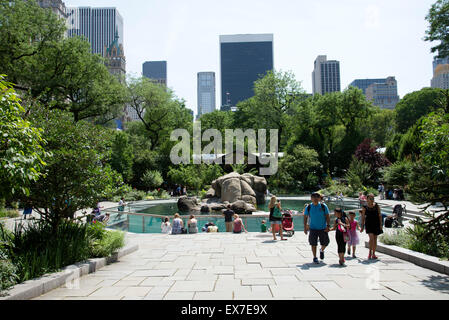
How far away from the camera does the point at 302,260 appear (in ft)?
23.0

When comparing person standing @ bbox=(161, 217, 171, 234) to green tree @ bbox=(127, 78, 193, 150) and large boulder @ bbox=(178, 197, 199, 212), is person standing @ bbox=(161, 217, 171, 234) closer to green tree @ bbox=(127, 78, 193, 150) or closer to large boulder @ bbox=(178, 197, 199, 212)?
large boulder @ bbox=(178, 197, 199, 212)

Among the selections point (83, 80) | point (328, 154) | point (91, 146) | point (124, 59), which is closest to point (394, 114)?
point (328, 154)

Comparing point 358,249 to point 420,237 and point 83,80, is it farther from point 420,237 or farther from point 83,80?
point 83,80

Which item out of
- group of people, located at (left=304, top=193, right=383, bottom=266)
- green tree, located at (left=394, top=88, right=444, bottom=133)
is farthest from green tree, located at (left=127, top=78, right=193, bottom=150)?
green tree, located at (left=394, top=88, right=444, bottom=133)

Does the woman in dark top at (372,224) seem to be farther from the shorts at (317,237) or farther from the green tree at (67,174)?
the green tree at (67,174)

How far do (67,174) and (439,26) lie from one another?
2872 cm

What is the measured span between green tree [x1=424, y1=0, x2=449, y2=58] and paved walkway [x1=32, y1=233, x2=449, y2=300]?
24.0m

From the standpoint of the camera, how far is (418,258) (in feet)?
21.0

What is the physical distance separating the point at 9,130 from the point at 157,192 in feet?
92.4

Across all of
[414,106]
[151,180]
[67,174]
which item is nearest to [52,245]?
[67,174]

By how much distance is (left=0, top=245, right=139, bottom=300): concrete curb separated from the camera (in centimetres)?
447

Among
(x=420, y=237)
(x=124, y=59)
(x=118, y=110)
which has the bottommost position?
(x=420, y=237)

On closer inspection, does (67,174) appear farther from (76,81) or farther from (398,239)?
(76,81)

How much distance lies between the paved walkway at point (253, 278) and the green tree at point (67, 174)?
170 centimetres
